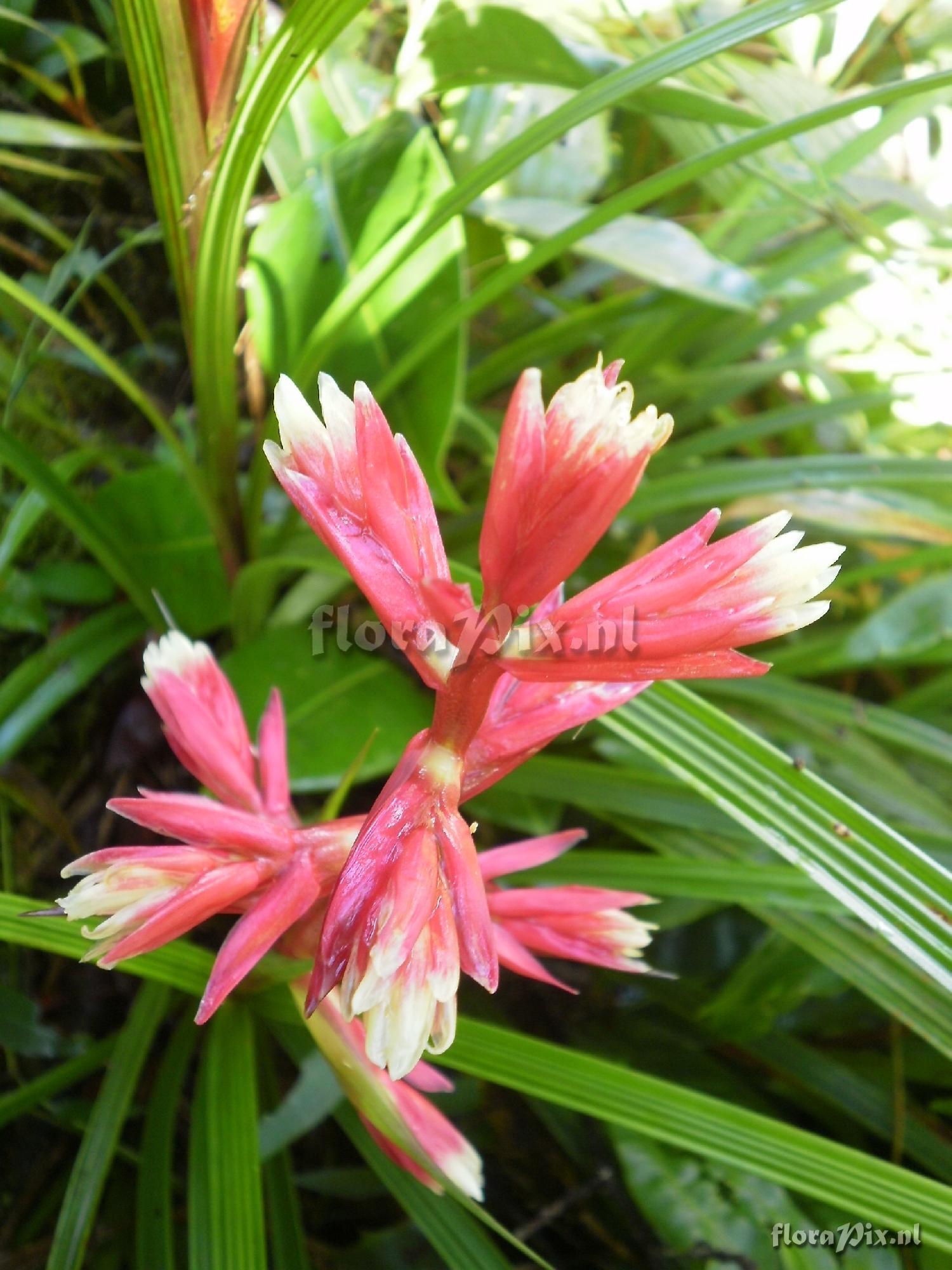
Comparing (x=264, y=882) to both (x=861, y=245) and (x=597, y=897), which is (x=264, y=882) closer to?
(x=597, y=897)

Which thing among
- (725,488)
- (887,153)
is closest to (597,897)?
(725,488)

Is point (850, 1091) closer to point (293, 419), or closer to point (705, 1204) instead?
point (705, 1204)

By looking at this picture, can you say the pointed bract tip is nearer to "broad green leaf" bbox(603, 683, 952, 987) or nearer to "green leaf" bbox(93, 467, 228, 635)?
"broad green leaf" bbox(603, 683, 952, 987)

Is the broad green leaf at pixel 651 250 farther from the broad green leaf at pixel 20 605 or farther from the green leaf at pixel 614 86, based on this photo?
the broad green leaf at pixel 20 605

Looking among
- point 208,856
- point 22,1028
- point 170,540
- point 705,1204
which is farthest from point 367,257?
point 705,1204

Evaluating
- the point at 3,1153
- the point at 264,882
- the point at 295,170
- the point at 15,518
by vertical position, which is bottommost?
the point at 3,1153

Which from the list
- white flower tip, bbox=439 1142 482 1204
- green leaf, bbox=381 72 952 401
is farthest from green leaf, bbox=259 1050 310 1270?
green leaf, bbox=381 72 952 401

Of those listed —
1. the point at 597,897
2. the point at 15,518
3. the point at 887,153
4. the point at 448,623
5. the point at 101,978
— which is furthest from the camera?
the point at 887,153
